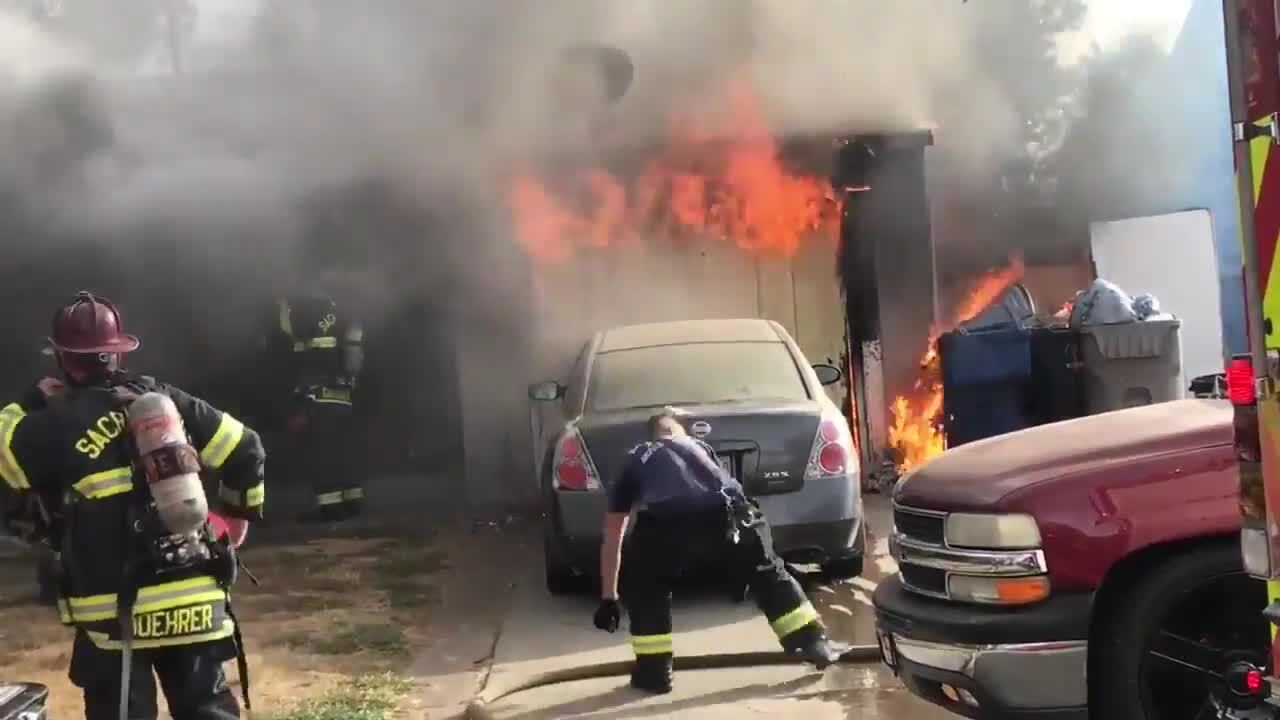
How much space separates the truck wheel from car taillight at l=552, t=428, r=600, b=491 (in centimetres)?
299

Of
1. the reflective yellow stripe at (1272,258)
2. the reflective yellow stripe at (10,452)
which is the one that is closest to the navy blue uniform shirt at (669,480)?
the reflective yellow stripe at (10,452)

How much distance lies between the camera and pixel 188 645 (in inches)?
138

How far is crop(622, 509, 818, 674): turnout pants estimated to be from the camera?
4766 mm

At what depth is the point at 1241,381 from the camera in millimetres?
2570

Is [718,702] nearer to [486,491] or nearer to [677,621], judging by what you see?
[677,621]

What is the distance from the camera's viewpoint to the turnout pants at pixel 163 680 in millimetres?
3492

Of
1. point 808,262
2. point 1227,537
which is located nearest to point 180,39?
point 808,262

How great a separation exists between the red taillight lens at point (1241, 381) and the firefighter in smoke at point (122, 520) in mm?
2689

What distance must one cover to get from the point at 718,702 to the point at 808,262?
5.94 meters

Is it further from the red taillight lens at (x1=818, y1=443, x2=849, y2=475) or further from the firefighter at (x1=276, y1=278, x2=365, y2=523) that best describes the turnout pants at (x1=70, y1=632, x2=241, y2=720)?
the firefighter at (x1=276, y1=278, x2=365, y2=523)

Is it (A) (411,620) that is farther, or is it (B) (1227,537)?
(A) (411,620)

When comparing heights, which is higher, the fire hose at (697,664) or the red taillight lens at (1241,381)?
the red taillight lens at (1241,381)

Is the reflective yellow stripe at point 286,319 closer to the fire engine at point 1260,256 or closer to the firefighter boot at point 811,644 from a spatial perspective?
the firefighter boot at point 811,644

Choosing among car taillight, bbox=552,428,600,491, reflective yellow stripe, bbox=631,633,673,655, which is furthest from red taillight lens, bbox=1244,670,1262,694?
car taillight, bbox=552,428,600,491
